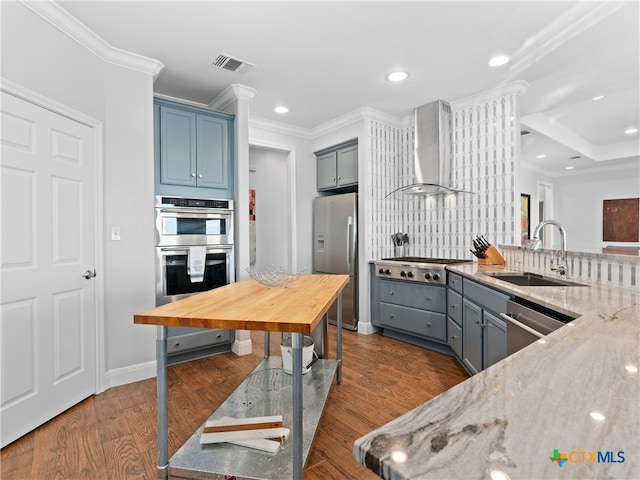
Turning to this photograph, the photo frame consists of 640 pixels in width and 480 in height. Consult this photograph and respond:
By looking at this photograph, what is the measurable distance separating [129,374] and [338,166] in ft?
10.7

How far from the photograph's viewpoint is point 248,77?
10.1 feet

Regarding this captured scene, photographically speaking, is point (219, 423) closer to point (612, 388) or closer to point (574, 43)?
point (612, 388)

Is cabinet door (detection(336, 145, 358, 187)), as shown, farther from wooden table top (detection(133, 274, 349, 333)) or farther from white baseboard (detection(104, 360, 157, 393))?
white baseboard (detection(104, 360, 157, 393))

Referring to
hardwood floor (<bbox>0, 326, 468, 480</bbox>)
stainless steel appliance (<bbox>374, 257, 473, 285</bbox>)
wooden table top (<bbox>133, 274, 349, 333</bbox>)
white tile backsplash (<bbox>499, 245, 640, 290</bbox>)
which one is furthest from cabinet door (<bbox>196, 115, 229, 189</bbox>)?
white tile backsplash (<bbox>499, 245, 640, 290</bbox>)

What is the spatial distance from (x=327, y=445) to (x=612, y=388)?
1576 mm

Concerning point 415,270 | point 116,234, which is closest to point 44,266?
point 116,234

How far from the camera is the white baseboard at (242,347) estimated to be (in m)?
3.26

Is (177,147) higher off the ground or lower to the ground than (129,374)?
higher

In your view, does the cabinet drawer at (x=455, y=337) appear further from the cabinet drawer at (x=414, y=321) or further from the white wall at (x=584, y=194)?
the white wall at (x=584, y=194)

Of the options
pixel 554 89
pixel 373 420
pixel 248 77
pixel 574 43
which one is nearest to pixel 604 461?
pixel 373 420

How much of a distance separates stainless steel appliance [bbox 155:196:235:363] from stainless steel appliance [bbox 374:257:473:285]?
169 centimetres

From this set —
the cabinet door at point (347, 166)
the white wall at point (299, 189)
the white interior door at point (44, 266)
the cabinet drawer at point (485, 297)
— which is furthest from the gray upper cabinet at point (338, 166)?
the white interior door at point (44, 266)

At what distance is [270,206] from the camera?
497 cm

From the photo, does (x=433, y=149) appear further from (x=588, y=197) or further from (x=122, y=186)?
(x=588, y=197)
